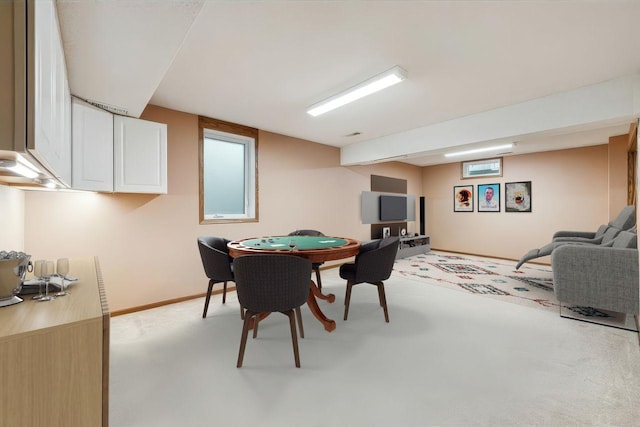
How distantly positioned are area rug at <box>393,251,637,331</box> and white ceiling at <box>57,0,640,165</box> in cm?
212

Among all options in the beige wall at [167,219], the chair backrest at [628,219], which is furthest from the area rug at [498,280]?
the beige wall at [167,219]

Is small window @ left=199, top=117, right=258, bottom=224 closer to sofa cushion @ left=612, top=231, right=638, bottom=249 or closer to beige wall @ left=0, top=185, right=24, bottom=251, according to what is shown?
beige wall @ left=0, top=185, right=24, bottom=251

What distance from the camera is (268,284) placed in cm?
206

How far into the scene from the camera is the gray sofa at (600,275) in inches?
108

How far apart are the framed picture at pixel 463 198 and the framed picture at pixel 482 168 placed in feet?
1.03

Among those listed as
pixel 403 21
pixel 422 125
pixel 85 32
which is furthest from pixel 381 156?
pixel 85 32

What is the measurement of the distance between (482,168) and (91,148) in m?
7.64

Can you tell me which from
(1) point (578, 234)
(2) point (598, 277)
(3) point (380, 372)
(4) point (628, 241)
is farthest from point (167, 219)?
(1) point (578, 234)

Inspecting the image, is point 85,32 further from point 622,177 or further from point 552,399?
point 622,177

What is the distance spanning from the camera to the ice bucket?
4.10ft

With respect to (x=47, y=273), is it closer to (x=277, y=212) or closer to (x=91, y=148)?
(x=91, y=148)

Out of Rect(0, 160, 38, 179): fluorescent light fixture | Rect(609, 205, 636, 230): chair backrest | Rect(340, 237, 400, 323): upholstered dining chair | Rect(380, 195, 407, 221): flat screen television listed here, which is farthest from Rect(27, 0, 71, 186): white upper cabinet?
Rect(380, 195, 407, 221): flat screen television

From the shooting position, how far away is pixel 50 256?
9.11 feet

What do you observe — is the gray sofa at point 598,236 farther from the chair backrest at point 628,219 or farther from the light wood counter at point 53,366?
the light wood counter at point 53,366
